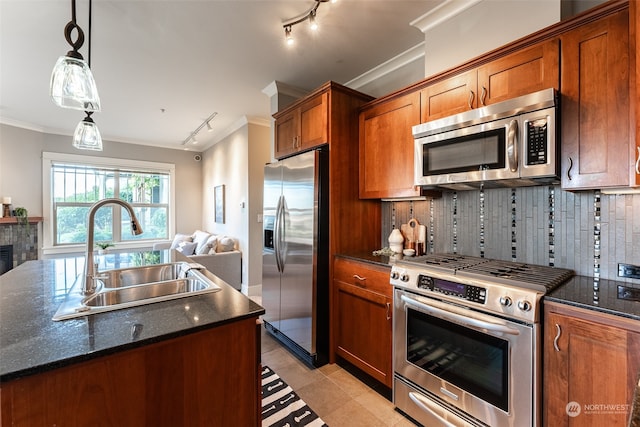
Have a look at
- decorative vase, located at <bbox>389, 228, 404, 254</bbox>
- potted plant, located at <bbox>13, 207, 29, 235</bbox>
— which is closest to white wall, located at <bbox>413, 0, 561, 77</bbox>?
decorative vase, located at <bbox>389, 228, 404, 254</bbox>

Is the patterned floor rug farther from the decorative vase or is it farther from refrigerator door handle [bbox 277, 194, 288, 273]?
the decorative vase

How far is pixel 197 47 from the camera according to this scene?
263 centimetres

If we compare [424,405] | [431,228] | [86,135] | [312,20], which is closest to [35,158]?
[86,135]

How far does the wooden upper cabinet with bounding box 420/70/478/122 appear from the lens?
1.82 meters

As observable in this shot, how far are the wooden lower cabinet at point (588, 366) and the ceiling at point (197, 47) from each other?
2.17m

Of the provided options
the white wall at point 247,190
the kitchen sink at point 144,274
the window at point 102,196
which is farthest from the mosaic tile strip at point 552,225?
the window at point 102,196

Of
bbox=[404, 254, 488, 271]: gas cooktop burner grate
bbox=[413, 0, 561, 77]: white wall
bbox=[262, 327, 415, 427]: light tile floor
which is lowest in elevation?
bbox=[262, 327, 415, 427]: light tile floor

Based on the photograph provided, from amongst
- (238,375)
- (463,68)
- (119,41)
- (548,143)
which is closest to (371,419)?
(238,375)

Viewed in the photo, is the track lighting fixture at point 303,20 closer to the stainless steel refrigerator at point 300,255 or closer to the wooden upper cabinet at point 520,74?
the stainless steel refrigerator at point 300,255

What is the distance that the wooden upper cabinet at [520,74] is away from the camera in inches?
59.7

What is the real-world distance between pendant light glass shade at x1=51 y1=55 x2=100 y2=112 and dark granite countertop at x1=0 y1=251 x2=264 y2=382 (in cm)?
93

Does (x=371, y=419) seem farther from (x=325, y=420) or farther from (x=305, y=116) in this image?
(x=305, y=116)

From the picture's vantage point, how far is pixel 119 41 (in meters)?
2.54

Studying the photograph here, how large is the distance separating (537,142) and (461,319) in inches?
39.9
